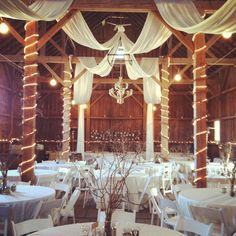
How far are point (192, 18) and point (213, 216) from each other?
3477 millimetres

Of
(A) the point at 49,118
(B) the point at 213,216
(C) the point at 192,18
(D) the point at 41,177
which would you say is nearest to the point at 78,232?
(B) the point at 213,216

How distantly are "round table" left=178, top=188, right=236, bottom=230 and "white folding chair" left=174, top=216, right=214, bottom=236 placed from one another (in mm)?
1043

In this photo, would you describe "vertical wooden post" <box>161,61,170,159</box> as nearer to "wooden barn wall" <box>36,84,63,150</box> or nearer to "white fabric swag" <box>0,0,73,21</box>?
"white fabric swag" <box>0,0,73,21</box>

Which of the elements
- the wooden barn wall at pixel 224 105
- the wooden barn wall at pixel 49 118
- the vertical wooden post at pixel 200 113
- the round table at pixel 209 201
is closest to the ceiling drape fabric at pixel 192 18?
the vertical wooden post at pixel 200 113

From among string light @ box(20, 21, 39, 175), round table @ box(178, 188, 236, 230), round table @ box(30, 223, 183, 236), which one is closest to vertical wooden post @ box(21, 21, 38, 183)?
string light @ box(20, 21, 39, 175)

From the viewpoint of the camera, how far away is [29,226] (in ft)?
9.61

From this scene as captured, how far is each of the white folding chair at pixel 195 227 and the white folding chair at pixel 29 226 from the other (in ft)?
3.76

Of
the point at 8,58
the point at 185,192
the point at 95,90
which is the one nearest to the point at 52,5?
the point at 185,192

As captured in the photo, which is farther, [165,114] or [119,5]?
[165,114]

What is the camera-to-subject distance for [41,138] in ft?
63.4

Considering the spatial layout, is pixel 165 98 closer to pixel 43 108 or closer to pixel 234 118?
pixel 234 118

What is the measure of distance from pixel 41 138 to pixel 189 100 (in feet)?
27.8

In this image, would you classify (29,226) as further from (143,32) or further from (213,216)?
(143,32)

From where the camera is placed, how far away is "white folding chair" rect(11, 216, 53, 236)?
284cm
